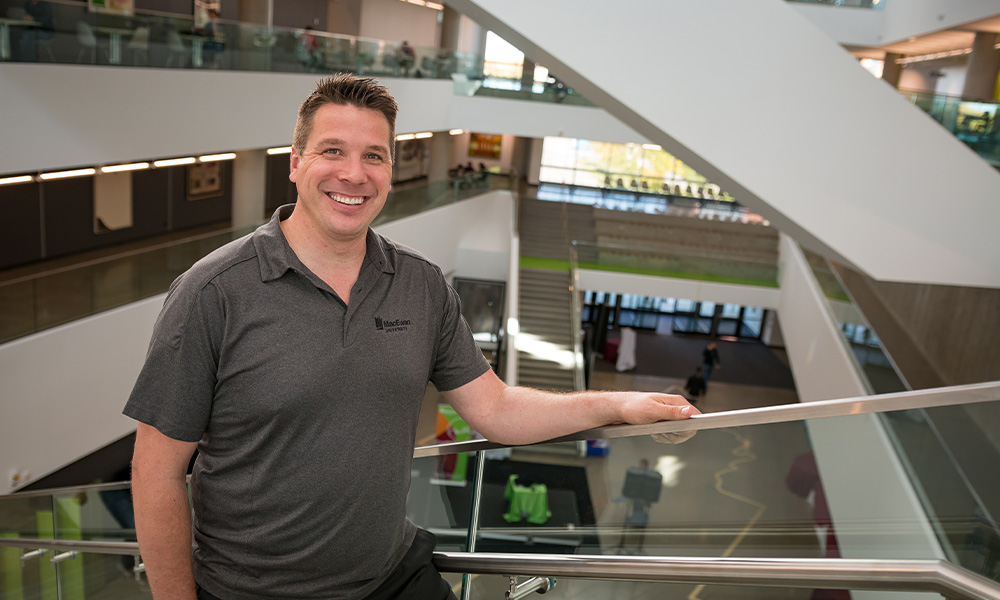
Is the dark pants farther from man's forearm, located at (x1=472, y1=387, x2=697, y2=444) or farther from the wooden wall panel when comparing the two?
the wooden wall panel

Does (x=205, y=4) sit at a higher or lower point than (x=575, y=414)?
higher

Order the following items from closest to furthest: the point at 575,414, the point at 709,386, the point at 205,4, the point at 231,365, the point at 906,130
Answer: the point at 231,365, the point at 575,414, the point at 906,130, the point at 205,4, the point at 709,386

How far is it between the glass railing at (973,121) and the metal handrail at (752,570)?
7445 mm

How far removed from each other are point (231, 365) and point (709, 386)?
21.7 metres

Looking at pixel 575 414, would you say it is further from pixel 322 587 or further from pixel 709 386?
pixel 709 386

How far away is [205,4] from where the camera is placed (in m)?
Result: 17.9

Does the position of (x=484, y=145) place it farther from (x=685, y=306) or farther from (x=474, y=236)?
(x=474, y=236)

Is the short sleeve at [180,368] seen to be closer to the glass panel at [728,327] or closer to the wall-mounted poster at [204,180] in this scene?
the wall-mounted poster at [204,180]

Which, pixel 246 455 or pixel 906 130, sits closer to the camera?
pixel 246 455

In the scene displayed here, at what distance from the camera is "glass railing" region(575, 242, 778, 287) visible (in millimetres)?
21328

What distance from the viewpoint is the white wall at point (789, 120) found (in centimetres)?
443

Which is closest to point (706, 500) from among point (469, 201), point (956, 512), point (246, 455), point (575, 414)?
point (956, 512)

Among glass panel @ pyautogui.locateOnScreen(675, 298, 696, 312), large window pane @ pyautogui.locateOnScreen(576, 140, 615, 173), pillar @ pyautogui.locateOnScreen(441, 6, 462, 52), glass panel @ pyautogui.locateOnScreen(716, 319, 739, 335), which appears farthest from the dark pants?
large window pane @ pyautogui.locateOnScreen(576, 140, 615, 173)

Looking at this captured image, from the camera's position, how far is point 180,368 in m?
1.58
